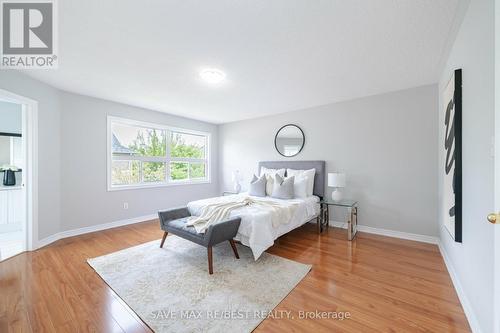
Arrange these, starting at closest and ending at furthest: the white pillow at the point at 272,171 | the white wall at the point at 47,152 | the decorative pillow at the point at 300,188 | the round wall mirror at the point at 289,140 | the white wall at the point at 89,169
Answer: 1. the white wall at the point at 47,152
2. the white wall at the point at 89,169
3. the decorative pillow at the point at 300,188
4. the white pillow at the point at 272,171
5. the round wall mirror at the point at 289,140

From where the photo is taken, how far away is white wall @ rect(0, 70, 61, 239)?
116 inches

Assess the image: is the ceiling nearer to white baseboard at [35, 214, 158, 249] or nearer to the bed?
the bed

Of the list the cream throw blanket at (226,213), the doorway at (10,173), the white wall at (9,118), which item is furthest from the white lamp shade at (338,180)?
the white wall at (9,118)

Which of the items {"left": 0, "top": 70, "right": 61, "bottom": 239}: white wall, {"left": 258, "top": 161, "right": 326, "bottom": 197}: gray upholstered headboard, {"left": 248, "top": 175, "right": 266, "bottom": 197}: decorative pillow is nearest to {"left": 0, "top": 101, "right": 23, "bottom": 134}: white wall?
{"left": 0, "top": 70, "right": 61, "bottom": 239}: white wall

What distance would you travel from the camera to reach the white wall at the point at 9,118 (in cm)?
363

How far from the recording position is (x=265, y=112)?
466cm

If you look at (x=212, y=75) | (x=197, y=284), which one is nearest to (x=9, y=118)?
(x=212, y=75)

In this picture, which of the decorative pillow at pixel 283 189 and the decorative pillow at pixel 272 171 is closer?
the decorative pillow at pixel 283 189

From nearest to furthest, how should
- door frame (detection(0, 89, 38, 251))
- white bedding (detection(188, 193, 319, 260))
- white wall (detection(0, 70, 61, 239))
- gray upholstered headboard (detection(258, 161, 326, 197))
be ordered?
white bedding (detection(188, 193, 319, 260)), door frame (detection(0, 89, 38, 251)), white wall (detection(0, 70, 61, 239)), gray upholstered headboard (detection(258, 161, 326, 197))

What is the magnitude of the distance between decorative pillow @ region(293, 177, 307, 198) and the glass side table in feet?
1.12

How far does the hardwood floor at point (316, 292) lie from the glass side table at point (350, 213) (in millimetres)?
278

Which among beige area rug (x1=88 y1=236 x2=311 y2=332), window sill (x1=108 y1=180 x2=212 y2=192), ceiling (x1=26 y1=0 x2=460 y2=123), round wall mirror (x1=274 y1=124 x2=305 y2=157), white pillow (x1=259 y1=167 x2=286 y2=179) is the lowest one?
beige area rug (x1=88 y1=236 x2=311 y2=332)

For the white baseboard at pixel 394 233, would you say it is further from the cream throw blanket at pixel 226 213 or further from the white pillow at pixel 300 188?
the cream throw blanket at pixel 226 213

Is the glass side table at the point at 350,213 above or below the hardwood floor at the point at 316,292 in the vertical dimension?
above
